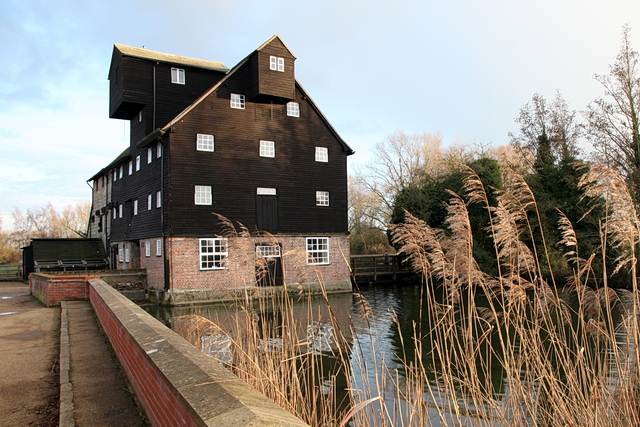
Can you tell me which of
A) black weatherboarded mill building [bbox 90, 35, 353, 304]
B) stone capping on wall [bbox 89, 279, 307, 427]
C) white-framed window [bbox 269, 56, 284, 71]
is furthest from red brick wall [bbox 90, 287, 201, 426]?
white-framed window [bbox 269, 56, 284, 71]

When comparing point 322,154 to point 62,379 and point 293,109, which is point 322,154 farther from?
point 62,379

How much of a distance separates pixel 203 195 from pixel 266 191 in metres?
3.18

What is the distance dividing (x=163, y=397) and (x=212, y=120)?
64.6 ft

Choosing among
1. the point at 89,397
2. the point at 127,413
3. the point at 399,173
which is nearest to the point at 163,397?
the point at 127,413

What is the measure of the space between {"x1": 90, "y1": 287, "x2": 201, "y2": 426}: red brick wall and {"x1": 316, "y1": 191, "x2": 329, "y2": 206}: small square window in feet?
61.4

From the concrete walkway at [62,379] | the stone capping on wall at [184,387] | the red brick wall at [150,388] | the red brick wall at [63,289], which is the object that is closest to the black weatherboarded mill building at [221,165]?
the red brick wall at [63,289]

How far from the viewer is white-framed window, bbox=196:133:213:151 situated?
70.9 feet

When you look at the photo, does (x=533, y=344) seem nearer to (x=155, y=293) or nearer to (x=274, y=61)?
(x=155, y=293)

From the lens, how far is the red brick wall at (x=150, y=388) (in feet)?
10.3

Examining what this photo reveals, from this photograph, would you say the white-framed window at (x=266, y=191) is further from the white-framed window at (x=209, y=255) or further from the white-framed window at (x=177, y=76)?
the white-framed window at (x=177, y=76)

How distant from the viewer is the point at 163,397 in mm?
3568

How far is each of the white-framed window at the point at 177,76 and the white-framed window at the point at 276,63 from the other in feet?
17.7

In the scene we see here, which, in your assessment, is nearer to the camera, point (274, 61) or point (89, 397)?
point (89, 397)

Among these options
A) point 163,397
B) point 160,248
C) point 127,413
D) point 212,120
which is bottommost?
point 127,413
